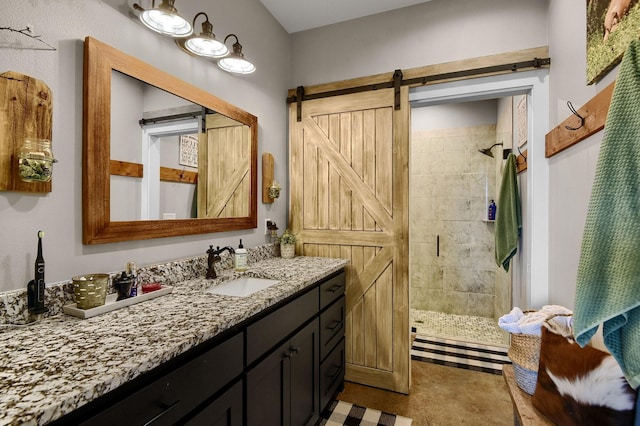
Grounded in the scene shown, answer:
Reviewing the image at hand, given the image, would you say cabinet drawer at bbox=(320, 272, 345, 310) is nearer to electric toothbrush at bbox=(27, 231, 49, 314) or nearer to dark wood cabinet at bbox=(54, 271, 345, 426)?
dark wood cabinet at bbox=(54, 271, 345, 426)

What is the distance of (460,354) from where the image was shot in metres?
2.85

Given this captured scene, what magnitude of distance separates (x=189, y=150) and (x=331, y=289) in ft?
4.11

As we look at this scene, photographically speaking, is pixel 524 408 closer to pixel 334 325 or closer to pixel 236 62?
pixel 334 325

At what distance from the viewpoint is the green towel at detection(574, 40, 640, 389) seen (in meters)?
0.77

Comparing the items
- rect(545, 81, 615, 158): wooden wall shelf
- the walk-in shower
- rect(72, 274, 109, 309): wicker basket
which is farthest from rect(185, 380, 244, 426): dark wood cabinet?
the walk-in shower

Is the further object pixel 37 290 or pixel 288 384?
pixel 288 384

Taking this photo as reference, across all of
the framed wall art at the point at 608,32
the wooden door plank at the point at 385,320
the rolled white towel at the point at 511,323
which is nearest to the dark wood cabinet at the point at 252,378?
the wooden door plank at the point at 385,320

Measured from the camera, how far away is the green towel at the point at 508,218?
2.32 m

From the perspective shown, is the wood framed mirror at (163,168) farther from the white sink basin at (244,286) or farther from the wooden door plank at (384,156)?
the wooden door plank at (384,156)

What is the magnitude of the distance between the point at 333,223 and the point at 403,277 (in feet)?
2.28

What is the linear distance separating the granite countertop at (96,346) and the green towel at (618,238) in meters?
1.10

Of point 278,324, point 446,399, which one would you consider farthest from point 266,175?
point 446,399

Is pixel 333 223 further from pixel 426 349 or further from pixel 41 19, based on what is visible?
pixel 41 19

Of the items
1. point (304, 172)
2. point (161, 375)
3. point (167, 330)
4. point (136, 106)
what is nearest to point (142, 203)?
point (136, 106)
